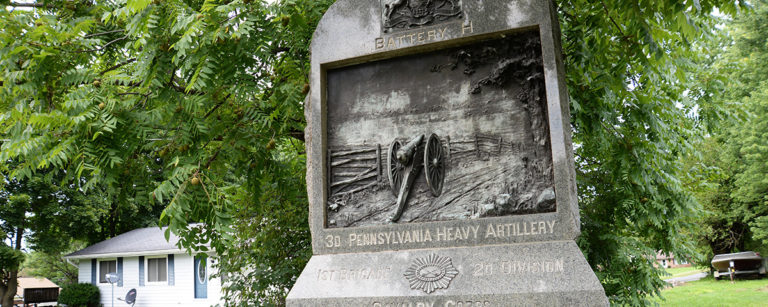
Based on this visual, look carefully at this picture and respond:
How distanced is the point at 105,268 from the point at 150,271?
370cm

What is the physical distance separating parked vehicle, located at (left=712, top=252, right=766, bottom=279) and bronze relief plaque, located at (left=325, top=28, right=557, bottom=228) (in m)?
25.6

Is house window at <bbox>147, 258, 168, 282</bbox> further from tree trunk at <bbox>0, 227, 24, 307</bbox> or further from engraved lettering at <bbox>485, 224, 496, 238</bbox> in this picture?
engraved lettering at <bbox>485, 224, 496, 238</bbox>

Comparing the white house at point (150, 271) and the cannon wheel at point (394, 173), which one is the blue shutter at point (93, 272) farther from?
the cannon wheel at point (394, 173)

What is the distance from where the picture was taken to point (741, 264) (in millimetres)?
27484

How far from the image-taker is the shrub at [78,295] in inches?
1064

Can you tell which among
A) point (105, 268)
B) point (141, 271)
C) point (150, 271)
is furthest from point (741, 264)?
point (105, 268)

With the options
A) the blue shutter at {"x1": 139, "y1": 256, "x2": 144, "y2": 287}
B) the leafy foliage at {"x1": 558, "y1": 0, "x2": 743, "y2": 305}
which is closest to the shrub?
the blue shutter at {"x1": 139, "y1": 256, "x2": 144, "y2": 287}

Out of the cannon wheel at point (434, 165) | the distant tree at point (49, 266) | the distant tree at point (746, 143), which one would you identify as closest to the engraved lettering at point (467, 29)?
the cannon wheel at point (434, 165)

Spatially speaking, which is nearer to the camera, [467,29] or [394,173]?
[467,29]

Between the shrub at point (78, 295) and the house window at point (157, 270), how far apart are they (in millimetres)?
3609

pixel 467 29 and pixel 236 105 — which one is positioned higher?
pixel 236 105

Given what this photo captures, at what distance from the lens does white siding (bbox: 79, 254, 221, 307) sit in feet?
79.3

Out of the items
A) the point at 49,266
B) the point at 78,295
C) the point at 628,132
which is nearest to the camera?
the point at 628,132

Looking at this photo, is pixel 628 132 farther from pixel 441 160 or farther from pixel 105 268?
pixel 105 268
